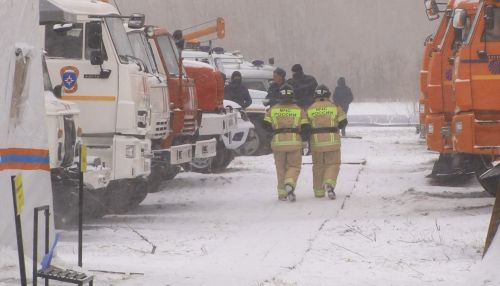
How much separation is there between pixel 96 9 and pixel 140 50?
142cm

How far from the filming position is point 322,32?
6481cm

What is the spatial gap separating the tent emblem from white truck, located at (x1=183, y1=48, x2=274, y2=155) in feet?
25.6

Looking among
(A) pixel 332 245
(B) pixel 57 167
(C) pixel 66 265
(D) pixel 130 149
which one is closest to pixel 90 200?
(D) pixel 130 149

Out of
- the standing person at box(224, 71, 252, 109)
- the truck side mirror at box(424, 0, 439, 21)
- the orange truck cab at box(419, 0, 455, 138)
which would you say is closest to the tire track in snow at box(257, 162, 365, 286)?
the orange truck cab at box(419, 0, 455, 138)

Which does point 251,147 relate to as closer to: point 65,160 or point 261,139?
point 261,139

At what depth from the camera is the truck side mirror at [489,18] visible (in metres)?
13.6

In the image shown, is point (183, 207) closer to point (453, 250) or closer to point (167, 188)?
point (167, 188)

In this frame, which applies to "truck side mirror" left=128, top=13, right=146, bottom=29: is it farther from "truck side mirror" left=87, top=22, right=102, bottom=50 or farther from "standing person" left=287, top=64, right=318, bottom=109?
"standing person" left=287, top=64, right=318, bottom=109

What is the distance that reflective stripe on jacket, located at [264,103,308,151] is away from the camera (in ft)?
50.4

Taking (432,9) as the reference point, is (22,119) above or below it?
below

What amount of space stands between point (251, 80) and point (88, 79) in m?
14.1

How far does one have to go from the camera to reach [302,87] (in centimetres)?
1995

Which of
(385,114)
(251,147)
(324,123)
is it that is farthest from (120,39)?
(385,114)

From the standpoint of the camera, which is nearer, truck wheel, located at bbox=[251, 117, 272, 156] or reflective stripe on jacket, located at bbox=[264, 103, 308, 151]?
reflective stripe on jacket, located at bbox=[264, 103, 308, 151]
